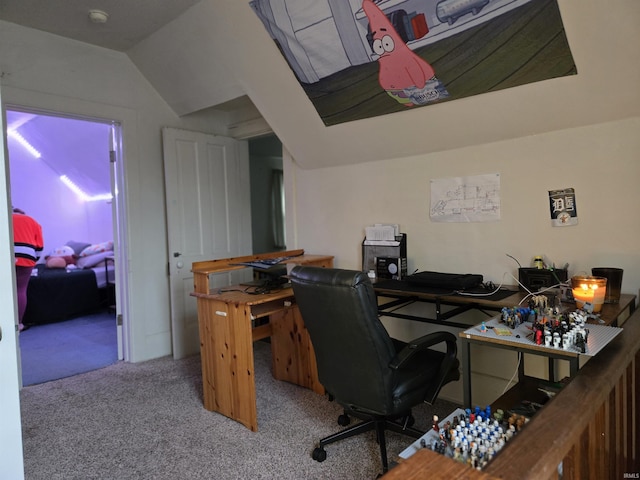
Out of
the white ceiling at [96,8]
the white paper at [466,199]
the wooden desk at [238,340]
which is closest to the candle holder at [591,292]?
the white paper at [466,199]

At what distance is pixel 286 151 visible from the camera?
11.9 ft

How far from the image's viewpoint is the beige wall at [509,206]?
6.91 ft

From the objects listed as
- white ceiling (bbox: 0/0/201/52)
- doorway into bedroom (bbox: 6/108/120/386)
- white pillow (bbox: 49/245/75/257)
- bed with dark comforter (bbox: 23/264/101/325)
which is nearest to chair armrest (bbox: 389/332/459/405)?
white ceiling (bbox: 0/0/201/52)

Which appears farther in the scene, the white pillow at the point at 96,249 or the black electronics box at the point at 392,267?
the white pillow at the point at 96,249

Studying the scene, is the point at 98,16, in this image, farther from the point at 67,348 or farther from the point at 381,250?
the point at 67,348

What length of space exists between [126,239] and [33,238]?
147 cm

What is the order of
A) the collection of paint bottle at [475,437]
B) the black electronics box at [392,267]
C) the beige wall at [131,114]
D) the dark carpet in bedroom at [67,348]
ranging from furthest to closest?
the dark carpet in bedroom at [67,348] → the beige wall at [131,114] → the black electronics box at [392,267] → the collection of paint bottle at [475,437]

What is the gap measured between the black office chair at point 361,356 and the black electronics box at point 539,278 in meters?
0.62

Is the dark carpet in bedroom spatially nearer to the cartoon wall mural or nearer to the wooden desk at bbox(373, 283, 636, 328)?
the wooden desk at bbox(373, 283, 636, 328)

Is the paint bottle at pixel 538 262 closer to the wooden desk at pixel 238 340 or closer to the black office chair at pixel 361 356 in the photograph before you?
the black office chair at pixel 361 356

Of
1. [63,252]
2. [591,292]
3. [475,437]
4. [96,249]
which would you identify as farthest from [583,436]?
[63,252]

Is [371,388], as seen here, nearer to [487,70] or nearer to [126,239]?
[487,70]

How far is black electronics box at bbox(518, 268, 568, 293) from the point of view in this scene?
2201 mm

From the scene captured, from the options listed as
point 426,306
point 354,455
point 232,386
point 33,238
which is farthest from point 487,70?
point 33,238
